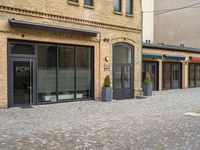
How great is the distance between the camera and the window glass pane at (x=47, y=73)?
14.0 metres

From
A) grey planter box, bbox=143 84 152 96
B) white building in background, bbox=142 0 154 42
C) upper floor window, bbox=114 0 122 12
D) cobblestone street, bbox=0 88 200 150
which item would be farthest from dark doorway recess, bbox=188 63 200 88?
cobblestone street, bbox=0 88 200 150

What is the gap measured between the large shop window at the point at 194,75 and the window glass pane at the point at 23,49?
1846cm

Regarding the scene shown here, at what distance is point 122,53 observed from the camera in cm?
1794

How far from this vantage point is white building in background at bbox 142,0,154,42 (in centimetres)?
3800

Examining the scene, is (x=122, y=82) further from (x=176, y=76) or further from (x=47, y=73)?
(x=176, y=76)

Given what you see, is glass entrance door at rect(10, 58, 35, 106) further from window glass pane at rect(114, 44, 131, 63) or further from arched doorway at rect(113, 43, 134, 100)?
window glass pane at rect(114, 44, 131, 63)

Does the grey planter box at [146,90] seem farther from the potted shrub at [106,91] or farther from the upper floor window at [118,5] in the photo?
the upper floor window at [118,5]

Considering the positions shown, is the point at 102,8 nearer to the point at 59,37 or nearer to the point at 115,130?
the point at 59,37

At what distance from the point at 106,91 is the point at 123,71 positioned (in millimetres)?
2371

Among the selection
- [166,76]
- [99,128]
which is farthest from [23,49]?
[166,76]

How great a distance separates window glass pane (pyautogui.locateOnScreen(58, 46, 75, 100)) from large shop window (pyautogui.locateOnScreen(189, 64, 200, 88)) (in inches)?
629

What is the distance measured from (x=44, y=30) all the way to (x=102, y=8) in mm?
4242

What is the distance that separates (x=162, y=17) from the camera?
124 feet

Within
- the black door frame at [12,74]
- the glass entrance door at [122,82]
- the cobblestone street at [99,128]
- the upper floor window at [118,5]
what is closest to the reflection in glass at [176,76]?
the glass entrance door at [122,82]
